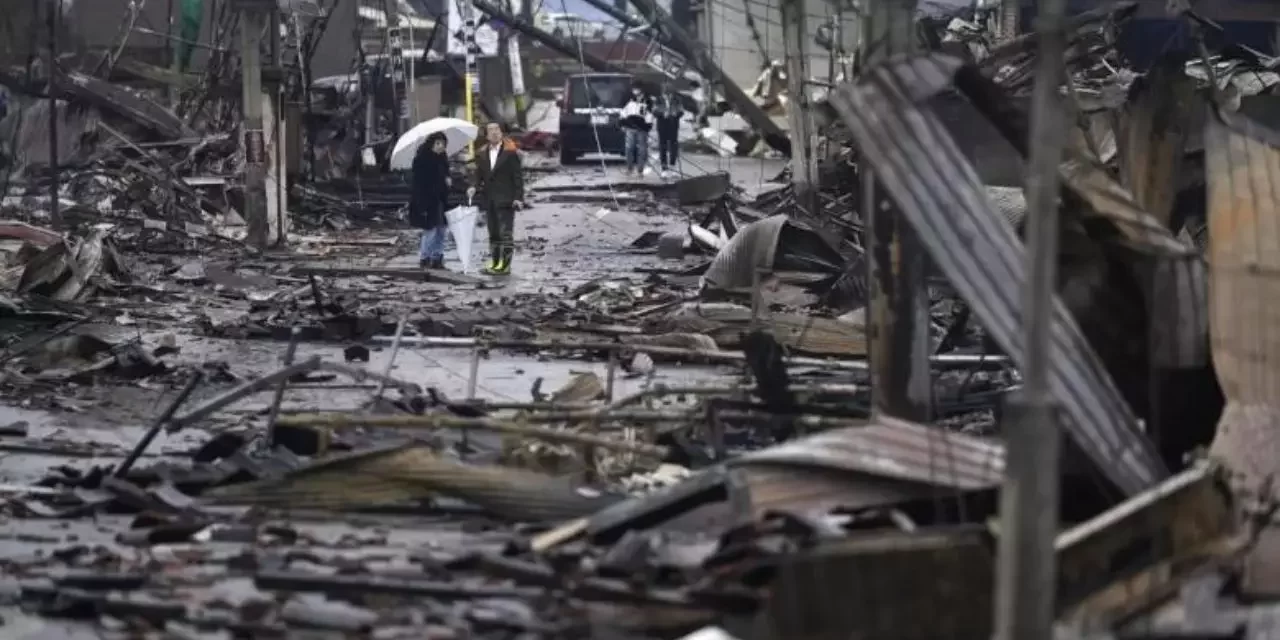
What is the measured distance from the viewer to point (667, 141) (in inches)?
1804

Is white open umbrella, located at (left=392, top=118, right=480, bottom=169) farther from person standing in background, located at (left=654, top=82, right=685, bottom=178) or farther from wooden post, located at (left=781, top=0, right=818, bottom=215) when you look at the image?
person standing in background, located at (left=654, top=82, right=685, bottom=178)

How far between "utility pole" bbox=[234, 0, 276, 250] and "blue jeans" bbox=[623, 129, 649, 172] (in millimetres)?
18937

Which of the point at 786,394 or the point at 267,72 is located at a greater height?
the point at 267,72

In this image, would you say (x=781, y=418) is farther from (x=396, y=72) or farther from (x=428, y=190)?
(x=396, y=72)

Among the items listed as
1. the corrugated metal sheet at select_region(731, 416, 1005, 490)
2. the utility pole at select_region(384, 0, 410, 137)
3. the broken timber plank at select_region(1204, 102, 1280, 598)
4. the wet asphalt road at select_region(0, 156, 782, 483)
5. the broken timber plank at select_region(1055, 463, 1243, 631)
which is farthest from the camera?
the utility pole at select_region(384, 0, 410, 137)

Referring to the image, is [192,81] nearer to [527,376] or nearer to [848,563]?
[527,376]

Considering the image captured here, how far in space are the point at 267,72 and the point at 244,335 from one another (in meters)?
11.0

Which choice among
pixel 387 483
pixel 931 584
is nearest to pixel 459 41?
pixel 387 483

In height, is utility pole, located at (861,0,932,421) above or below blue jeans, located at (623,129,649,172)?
below

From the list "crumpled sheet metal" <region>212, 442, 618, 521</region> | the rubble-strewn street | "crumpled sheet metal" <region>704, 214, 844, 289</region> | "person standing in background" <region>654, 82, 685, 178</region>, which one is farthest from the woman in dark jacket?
"person standing in background" <region>654, 82, 685, 178</region>

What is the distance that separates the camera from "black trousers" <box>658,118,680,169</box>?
45312 millimetres

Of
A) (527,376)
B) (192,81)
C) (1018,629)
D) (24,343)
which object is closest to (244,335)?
(24,343)

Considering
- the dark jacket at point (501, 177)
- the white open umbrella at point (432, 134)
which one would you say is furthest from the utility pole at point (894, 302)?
the white open umbrella at point (432, 134)

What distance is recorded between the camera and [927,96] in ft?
30.7
